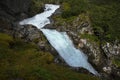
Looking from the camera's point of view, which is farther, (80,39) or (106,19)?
(106,19)

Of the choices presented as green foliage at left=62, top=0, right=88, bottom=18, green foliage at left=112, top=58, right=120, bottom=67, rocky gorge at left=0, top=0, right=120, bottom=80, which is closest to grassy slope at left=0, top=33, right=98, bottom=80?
rocky gorge at left=0, top=0, right=120, bottom=80

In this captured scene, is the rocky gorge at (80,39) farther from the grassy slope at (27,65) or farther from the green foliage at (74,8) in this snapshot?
the grassy slope at (27,65)

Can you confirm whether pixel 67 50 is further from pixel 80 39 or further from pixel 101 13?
pixel 101 13

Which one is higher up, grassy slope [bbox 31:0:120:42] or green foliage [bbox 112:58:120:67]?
grassy slope [bbox 31:0:120:42]

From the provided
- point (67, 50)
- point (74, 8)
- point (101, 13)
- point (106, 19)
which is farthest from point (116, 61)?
point (74, 8)

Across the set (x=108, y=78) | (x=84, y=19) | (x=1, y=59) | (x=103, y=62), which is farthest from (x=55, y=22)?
(x=1, y=59)

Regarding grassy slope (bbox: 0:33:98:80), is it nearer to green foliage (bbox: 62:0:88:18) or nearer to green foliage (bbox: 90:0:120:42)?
green foliage (bbox: 90:0:120:42)
